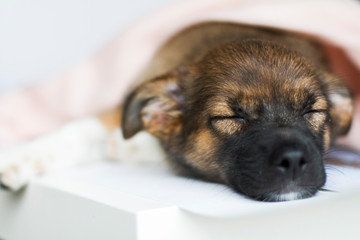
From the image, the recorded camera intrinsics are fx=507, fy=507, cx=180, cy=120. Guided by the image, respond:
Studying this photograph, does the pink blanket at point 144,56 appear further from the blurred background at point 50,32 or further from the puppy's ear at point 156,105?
the blurred background at point 50,32

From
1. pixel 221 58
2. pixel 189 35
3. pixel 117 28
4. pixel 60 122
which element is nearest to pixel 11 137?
pixel 60 122

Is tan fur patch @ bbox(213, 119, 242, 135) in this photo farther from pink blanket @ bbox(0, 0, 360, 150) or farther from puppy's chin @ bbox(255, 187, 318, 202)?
pink blanket @ bbox(0, 0, 360, 150)

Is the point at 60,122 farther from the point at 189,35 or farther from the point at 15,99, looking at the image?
the point at 189,35

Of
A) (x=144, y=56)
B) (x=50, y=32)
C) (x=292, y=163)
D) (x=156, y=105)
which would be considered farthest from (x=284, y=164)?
(x=50, y=32)

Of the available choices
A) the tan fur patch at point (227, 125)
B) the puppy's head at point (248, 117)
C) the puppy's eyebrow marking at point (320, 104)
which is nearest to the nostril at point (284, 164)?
the puppy's head at point (248, 117)

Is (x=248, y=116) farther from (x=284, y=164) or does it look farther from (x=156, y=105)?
(x=156, y=105)

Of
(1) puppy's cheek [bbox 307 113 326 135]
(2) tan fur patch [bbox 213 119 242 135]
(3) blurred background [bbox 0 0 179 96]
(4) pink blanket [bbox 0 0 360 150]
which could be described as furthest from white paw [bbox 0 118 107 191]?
(3) blurred background [bbox 0 0 179 96]
